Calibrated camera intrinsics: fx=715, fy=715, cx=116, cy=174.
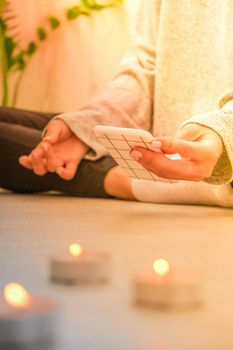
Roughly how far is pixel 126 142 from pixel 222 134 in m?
0.13

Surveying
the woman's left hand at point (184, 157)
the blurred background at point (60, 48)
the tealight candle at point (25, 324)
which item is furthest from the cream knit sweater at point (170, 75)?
the blurred background at point (60, 48)

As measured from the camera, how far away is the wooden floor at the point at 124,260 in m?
0.36

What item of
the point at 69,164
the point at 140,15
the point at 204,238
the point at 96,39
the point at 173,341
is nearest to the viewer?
the point at 173,341

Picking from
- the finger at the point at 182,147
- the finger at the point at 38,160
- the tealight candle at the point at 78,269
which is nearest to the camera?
the tealight candle at the point at 78,269

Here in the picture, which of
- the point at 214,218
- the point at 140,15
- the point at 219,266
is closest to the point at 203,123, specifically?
the point at 214,218

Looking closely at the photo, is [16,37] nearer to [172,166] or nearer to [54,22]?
[54,22]

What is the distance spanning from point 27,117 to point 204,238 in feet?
3.05

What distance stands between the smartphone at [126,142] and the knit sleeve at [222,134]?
7cm

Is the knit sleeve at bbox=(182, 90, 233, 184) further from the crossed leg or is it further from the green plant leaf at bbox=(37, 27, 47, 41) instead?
the green plant leaf at bbox=(37, 27, 47, 41)

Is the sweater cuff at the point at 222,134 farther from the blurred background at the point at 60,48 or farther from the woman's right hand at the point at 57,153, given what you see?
the blurred background at the point at 60,48

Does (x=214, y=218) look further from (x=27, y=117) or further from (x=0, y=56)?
(x=0, y=56)

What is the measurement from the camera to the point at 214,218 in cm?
94

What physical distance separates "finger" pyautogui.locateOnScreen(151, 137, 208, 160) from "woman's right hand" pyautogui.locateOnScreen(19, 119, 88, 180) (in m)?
0.43

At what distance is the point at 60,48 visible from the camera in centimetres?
271
